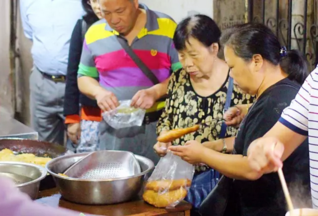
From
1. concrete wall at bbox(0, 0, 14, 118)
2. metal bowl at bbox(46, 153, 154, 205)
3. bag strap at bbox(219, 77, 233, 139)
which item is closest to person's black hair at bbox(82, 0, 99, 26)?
bag strap at bbox(219, 77, 233, 139)

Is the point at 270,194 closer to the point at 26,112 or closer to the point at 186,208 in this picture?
the point at 186,208

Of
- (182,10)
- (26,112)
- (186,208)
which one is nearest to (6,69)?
(26,112)

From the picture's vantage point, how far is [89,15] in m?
4.00

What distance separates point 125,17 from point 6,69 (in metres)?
3.13

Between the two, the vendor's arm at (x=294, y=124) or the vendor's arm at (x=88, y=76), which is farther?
the vendor's arm at (x=88, y=76)

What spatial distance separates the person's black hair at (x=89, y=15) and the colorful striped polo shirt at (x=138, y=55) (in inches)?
18.5

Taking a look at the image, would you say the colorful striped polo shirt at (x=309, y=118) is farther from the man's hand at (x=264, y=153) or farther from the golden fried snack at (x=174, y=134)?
the golden fried snack at (x=174, y=134)

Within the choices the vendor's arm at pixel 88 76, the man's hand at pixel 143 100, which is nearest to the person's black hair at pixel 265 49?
the man's hand at pixel 143 100

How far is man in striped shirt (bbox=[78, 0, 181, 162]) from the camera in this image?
11.2 ft

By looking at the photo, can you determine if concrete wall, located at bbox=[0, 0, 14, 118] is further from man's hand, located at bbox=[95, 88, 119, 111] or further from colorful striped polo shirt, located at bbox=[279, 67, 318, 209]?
colorful striped polo shirt, located at bbox=[279, 67, 318, 209]

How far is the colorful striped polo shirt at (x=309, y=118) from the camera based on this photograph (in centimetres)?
189

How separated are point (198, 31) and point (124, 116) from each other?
2.44 ft

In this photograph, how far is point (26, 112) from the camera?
6406 millimetres

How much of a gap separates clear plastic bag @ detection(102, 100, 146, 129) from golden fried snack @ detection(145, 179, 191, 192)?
922 mm
